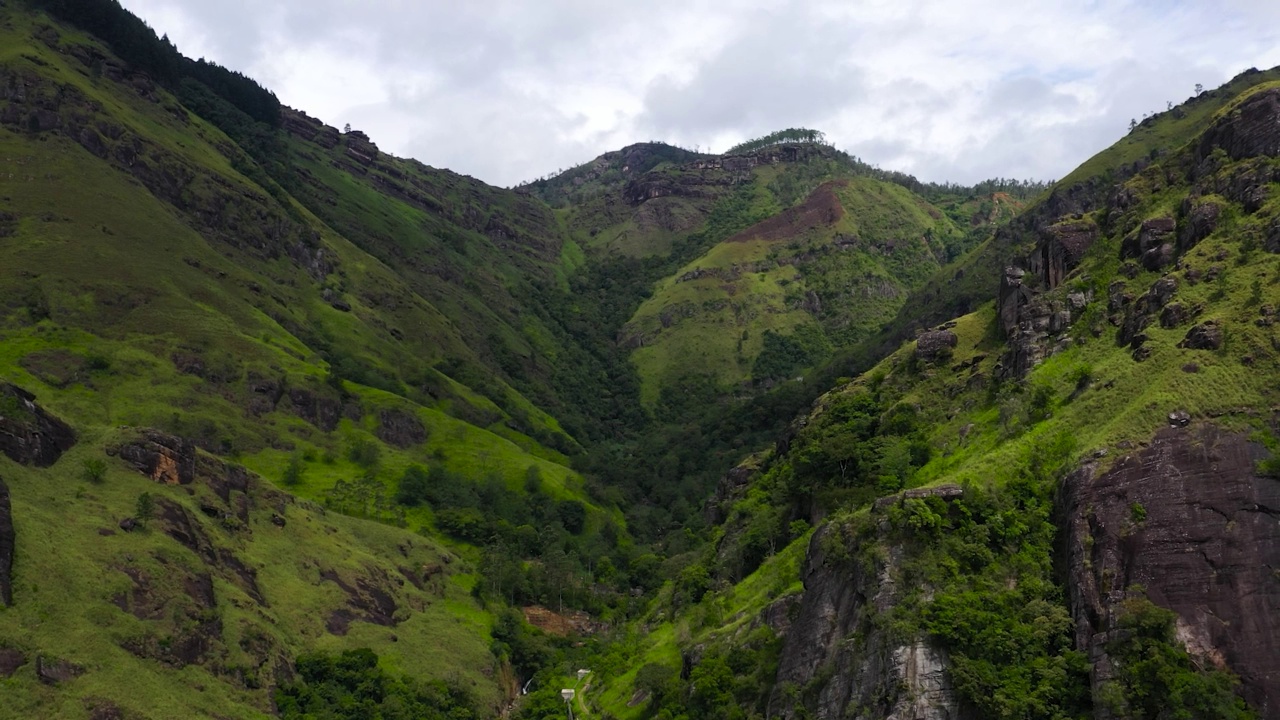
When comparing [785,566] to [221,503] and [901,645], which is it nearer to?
[901,645]

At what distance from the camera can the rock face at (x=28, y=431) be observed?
8975 cm

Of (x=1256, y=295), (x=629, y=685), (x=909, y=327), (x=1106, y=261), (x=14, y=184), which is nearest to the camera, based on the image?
(x=1256, y=295)

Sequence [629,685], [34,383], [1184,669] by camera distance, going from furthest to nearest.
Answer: [34,383]
[629,685]
[1184,669]

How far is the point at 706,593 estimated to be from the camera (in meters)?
102

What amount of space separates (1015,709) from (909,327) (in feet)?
507

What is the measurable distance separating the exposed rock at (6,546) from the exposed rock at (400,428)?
108 meters

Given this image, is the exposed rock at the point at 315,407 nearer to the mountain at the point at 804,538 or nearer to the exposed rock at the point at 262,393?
the exposed rock at the point at 262,393

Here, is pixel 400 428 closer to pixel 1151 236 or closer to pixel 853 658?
pixel 853 658

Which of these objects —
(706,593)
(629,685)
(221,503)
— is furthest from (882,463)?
(221,503)

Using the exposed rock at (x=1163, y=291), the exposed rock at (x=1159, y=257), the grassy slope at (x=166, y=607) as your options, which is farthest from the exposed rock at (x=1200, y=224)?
the grassy slope at (x=166, y=607)

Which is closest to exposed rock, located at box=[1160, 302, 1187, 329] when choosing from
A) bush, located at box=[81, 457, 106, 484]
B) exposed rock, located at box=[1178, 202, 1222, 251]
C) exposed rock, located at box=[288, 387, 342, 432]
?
exposed rock, located at box=[1178, 202, 1222, 251]

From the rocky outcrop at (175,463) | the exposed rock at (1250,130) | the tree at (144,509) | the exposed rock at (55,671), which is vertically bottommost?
the exposed rock at (55,671)

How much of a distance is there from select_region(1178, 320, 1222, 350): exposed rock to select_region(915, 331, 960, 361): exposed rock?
3856 centimetres

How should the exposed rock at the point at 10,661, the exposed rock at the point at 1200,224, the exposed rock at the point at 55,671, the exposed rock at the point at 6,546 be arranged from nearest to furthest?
the exposed rock at the point at 10,661
the exposed rock at the point at 55,671
the exposed rock at the point at 6,546
the exposed rock at the point at 1200,224
